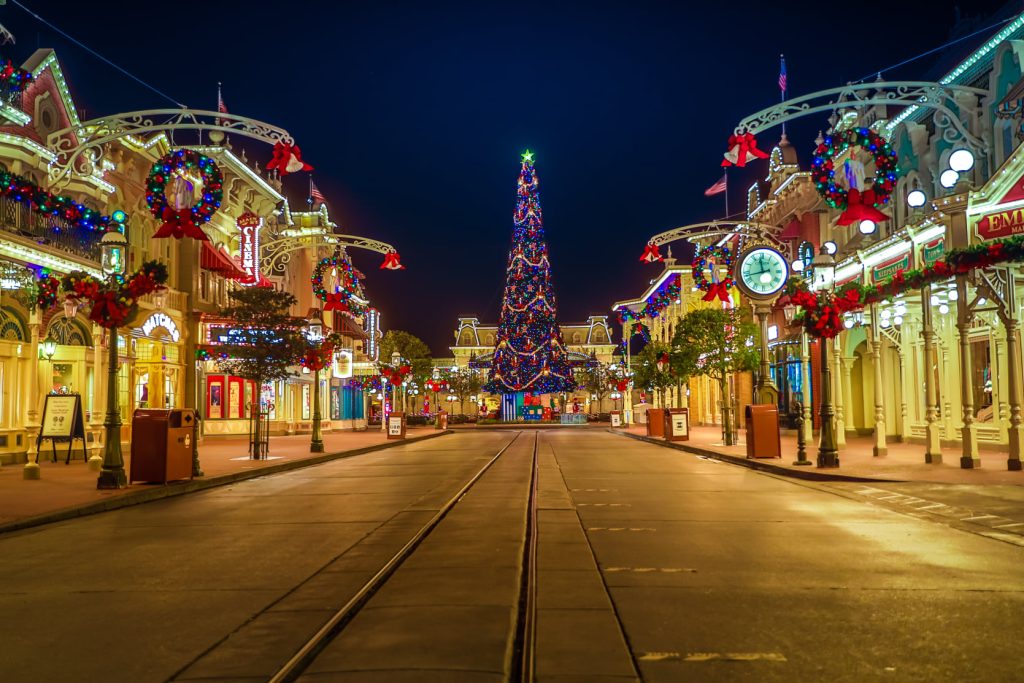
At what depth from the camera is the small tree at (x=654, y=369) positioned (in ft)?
135

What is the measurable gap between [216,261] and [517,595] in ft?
110

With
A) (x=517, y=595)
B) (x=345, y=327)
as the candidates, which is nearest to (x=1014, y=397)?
(x=517, y=595)

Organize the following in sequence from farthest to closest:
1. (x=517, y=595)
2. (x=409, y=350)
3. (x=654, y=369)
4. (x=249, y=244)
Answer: (x=409, y=350) < (x=654, y=369) < (x=249, y=244) < (x=517, y=595)

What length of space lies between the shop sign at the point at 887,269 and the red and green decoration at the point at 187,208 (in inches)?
645

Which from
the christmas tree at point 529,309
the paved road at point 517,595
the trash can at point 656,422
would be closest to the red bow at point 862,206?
the paved road at point 517,595

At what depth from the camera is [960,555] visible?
9.45m

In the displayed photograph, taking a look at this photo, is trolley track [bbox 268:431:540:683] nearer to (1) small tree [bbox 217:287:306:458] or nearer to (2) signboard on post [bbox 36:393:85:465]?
(2) signboard on post [bbox 36:393:85:465]

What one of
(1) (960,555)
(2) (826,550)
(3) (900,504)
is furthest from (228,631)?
(3) (900,504)

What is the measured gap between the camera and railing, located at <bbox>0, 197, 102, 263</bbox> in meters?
22.6

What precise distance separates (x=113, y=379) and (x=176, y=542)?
7.82m

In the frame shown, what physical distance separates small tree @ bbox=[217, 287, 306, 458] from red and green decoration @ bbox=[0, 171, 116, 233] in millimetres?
7320

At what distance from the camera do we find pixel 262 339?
2866cm

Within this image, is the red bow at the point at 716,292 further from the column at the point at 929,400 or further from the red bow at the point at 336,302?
the red bow at the point at 336,302

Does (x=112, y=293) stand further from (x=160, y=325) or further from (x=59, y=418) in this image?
(x=160, y=325)
